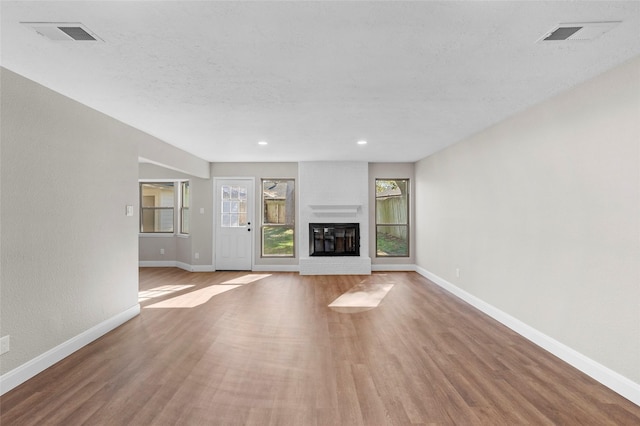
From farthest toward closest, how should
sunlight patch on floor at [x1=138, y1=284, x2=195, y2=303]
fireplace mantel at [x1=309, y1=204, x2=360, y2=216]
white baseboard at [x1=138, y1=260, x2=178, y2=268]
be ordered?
white baseboard at [x1=138, y1=260, x2=178, y2=268] → fireplace mantel at [x1=309, y1=204, x2=360, y2=216] → sunlight patch on floor at [x1=138, y1=284, x2=195, y2=303]

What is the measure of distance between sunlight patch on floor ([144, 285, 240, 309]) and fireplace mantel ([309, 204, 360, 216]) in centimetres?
234

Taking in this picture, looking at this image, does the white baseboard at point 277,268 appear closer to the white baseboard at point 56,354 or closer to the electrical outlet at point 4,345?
the white baseboard at point 56,354

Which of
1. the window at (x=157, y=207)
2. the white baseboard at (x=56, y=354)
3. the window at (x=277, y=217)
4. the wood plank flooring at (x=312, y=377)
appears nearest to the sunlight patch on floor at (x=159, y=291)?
the wood plank flooring at (x=312, y=377)

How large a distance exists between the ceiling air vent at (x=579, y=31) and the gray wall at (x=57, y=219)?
3.80 metres

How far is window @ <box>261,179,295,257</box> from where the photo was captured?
22.9 feet

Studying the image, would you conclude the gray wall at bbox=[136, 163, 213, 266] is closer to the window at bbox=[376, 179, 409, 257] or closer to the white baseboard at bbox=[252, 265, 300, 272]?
the white baseboard at bbox=[252, 265, 300, 272]

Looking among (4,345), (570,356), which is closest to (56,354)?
(4,345)

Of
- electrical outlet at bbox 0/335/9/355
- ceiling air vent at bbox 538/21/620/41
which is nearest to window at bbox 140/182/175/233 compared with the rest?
electrical outlet at bbox 0/335/9/355

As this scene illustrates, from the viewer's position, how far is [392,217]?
7.25 meters

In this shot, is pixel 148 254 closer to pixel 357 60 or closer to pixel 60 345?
pixel 60 345

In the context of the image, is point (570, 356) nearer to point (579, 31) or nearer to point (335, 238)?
point (579, 31)

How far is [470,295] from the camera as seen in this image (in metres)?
4.38

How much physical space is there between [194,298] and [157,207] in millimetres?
3629

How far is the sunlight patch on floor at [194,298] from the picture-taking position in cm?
432
